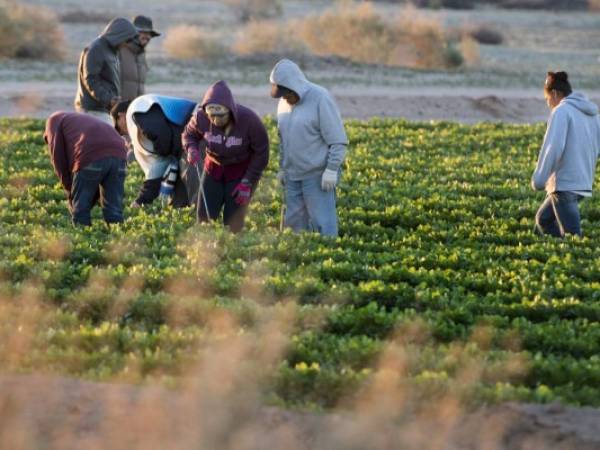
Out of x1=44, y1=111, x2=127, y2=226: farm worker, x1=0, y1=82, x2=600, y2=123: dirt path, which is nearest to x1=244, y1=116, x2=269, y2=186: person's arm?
x1=44, y1=111, x2=127, y2=226: farm worker

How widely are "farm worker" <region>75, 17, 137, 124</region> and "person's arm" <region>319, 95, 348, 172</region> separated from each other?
3.58 metres

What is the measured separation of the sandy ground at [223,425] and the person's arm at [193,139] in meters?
4.63

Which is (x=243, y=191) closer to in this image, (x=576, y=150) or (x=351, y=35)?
(x=576, y=150)

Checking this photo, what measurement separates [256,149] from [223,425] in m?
5.43

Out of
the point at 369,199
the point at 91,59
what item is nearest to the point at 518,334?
the point at 369,199

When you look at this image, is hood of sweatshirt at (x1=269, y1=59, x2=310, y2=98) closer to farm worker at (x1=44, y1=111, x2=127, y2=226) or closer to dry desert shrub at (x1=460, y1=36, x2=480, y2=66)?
farm worker at (x1=44, y1=111, x2=127, y2=226)

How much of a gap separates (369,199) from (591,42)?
1740 inches

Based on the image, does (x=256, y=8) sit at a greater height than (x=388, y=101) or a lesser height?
lesser

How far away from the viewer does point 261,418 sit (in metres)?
7.00

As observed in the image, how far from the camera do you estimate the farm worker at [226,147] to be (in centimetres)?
1164

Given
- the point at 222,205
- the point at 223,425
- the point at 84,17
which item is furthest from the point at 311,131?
the point at 84,17

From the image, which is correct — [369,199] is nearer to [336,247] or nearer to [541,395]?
[336,247]

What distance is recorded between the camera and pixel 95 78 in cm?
1501

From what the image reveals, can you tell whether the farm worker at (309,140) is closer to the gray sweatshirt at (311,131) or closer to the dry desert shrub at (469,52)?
the gray sweatshirt at (311,131)
